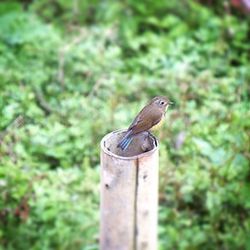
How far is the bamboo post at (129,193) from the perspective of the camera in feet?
8.39

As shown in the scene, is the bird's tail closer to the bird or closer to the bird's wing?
the bird

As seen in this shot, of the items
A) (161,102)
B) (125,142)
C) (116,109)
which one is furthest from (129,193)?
(116,109)

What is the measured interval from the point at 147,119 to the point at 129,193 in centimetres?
50

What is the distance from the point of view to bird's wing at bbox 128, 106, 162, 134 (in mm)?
2934

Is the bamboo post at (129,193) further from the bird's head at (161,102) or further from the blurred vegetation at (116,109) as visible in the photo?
the blurred vegetation at (116,109)

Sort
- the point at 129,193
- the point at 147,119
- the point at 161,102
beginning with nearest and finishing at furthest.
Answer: the point at 129,193 < the point at 147,119 < the point at 161,102

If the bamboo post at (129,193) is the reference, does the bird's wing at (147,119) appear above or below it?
above

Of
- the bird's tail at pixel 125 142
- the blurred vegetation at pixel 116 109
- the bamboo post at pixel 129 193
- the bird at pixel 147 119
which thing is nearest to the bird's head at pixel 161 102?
the bird at pixel 147 119

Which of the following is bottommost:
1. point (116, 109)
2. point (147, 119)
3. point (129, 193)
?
point (116, 109)

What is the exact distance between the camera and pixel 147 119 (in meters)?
3.03

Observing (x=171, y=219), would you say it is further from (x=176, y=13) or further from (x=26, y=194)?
(x=176, y=13)

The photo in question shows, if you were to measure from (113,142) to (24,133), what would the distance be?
1.73 meters

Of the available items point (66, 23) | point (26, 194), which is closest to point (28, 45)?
point (66, 23)

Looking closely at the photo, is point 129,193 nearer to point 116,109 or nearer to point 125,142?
point 125,142
